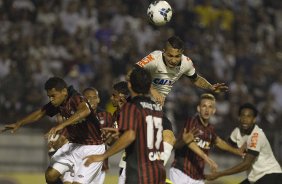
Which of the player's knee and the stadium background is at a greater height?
the stadium background

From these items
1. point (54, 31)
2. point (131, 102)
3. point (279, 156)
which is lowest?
point (279, 156)

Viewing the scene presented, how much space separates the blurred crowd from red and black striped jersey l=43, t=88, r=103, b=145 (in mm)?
4722

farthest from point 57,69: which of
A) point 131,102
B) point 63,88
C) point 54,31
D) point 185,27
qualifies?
point 131,102

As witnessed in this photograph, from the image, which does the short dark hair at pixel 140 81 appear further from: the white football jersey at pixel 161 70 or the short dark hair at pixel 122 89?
the short dark hair at pixel 122 89

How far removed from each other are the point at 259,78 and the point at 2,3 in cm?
595

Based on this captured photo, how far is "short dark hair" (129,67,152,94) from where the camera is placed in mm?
9898

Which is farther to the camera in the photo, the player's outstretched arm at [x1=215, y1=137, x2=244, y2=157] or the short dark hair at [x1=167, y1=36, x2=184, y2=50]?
the player's outstretched arm at [x1=215, y1=137, x2=244, y2=157]

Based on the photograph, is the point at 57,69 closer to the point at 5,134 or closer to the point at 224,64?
the point at 5,134

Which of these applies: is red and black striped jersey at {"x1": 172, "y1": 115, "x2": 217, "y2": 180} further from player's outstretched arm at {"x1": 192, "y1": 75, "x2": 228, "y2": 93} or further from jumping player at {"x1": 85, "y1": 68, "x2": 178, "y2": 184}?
jumping player at {"x1": 85, "y1": 68, "x2": 178, "y2": 184}

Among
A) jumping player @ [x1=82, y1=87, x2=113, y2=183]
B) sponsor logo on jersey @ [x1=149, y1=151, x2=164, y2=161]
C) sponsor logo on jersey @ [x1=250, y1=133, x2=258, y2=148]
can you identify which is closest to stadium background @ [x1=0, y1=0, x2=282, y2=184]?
jumping player @ [x1=82, y1=87, x2=113, y2=183]

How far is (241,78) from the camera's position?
810 inches

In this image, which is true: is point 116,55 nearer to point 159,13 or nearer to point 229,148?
point 229,148

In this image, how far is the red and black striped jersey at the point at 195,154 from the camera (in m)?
14.0

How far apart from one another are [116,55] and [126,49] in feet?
1.06
